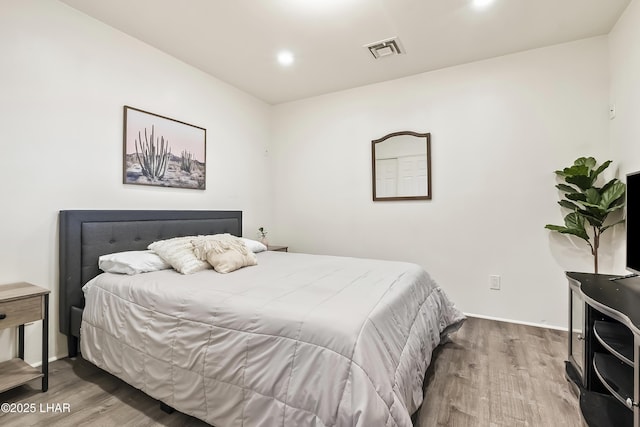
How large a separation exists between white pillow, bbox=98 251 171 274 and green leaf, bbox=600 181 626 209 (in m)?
3.48

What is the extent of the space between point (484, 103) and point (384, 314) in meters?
2.70

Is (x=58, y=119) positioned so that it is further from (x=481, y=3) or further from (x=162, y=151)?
(x=481, y=3)

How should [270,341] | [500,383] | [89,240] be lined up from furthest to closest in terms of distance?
[89,240]
[500,383]
[270,341]

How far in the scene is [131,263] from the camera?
2.18 m

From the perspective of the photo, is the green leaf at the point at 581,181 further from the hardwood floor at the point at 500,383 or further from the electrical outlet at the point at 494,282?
the hardwood floor at the point at 500,383

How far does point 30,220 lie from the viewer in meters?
2.10

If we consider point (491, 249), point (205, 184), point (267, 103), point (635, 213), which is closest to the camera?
point (635, 213)

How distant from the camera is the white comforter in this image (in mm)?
1190

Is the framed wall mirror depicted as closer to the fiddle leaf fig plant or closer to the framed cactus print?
the fiddle leaf fig plant

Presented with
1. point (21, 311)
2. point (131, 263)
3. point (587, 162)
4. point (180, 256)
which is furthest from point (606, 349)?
point (21, 311)

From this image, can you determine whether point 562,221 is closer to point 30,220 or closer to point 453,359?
point 453,359

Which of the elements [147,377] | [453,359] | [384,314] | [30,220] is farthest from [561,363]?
[30,220]

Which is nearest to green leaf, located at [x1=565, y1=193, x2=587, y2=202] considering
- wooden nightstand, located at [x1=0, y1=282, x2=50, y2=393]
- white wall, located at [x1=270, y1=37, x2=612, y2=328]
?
white wall, located at [x1=270, y1=37, x2=612, y2=328]

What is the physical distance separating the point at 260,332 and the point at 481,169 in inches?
111
